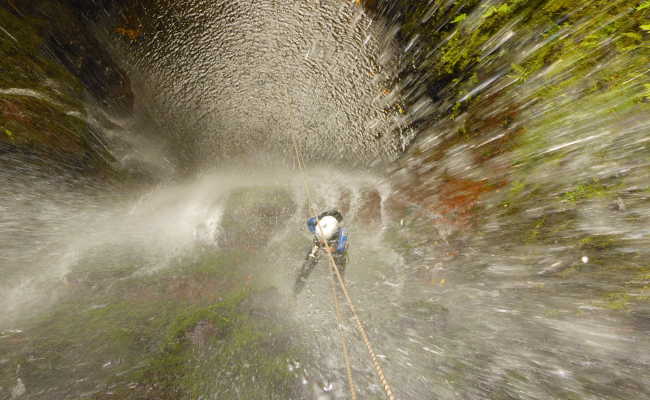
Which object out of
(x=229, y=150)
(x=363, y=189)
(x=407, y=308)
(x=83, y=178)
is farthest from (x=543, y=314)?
(x=83, y=178)

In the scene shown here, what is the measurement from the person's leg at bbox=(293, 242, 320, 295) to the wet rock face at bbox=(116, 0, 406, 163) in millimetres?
3138

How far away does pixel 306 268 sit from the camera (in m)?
5.49

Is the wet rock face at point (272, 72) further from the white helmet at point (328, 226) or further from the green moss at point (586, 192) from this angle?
the green moss at point (586, 192)

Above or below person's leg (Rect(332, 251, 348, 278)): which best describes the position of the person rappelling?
above

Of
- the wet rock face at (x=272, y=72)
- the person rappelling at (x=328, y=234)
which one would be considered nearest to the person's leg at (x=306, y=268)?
the person rappelling at (x=328, y=234)

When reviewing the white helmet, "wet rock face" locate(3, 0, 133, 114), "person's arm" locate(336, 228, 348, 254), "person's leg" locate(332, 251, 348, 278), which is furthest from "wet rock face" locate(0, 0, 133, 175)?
"person's leg" locate(332, 251, 348, 278)

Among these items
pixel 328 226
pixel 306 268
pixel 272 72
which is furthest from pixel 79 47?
pixel 306 268

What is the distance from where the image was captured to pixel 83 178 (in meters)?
4.77

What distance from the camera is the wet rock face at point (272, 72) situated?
5406mm

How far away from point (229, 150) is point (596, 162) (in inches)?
309

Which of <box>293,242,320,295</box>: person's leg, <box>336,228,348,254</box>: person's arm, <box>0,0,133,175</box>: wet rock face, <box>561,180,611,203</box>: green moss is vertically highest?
<box>0,0,133,175</box>: wet rock face

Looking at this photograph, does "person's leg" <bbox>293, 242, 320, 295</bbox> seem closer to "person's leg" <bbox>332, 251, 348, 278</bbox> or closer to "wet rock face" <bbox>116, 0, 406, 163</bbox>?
"person's leg" <bbox>332, 251, 348, 278</bbox>

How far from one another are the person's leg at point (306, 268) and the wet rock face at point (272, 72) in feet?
10.3

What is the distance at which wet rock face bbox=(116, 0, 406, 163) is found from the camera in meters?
5.41
